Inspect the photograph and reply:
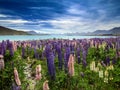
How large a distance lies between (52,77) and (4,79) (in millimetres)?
1878

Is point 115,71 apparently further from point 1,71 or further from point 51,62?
point 1,71

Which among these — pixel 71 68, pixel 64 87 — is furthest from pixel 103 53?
pixel 71 68

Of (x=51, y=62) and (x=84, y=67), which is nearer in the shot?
(x=51, y=62)

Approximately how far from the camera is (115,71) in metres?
10.3

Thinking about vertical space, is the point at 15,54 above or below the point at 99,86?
above

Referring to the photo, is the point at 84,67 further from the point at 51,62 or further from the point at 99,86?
the point at 51,62

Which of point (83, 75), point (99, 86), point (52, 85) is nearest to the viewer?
point (52, 85)

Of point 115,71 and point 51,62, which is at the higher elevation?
point 51,62

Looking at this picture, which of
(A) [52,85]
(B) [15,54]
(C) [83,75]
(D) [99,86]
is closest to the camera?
(A) [52,85]

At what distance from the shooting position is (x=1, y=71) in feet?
30.8

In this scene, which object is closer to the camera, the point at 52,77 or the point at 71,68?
the point at 71,68

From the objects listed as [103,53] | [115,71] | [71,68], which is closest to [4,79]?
[71,68]

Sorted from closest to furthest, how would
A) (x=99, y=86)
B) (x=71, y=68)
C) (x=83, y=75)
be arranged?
(x=71, y=68) → (x=99, y=86) → (x=83, y=75)

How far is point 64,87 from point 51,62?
3.39 ft
